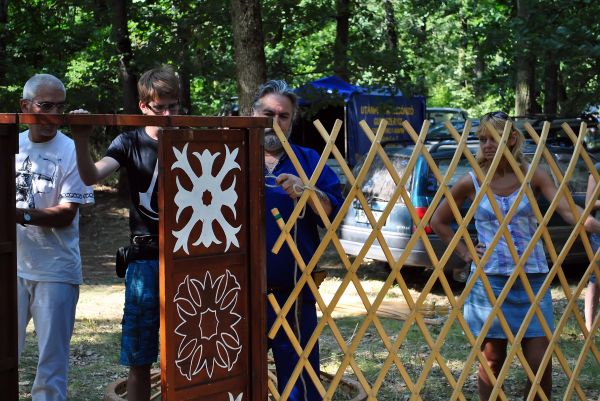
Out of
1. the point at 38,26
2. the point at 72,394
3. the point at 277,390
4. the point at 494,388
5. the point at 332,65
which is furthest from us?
the point at 38,26

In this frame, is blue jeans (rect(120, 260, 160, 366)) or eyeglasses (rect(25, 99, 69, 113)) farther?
eyeglasses (rect(25, 99, 69, 113))

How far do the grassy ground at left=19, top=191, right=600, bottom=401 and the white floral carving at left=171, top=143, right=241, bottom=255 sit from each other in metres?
0.93

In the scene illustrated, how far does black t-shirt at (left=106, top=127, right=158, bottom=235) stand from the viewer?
10.3 feet

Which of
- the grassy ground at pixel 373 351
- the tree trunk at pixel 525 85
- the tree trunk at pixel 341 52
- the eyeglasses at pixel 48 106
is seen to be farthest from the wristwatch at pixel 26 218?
the tree trunk at pixel 525 85

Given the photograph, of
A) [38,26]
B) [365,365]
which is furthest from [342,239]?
[38,26]

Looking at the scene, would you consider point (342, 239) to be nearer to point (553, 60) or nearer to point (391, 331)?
point (391, 331)

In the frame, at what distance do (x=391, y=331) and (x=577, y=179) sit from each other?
300 cm

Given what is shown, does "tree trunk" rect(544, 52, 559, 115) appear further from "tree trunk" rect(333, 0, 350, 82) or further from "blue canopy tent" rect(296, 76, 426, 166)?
"tree trunk" rect(333, 0, 350, 82)

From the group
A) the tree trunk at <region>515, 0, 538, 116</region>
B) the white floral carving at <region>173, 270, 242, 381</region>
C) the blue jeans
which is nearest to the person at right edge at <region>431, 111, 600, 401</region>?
the white floral carving at <region>173, 270, 242, 381</region>

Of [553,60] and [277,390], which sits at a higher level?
[553,60]

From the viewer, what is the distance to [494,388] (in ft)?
12.5

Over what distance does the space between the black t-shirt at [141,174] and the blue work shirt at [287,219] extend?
0.43 metres

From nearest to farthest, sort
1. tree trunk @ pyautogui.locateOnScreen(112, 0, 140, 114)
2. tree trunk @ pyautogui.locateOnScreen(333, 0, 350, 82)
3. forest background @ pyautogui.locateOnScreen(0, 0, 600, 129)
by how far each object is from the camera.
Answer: forest background @ pyautogui.locateOnScreen(0, 0, 600, 129) < tree trunk @ pyautogui.locateOnScreen(333, 0, 350, 82) < tree trunk @ pyautogui.locateOnScreen(112, 0, 140, 114)

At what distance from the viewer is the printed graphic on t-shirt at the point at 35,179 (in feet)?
11.5
